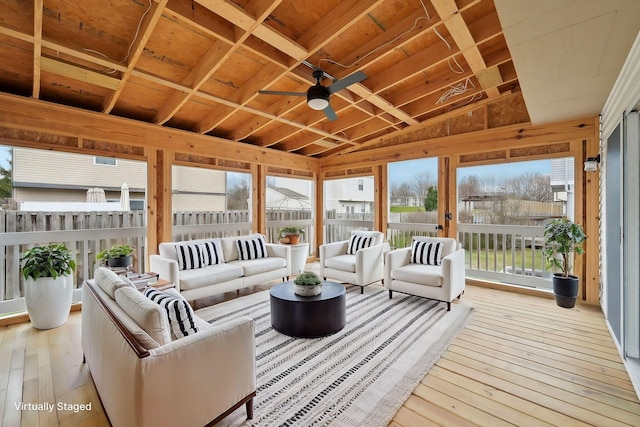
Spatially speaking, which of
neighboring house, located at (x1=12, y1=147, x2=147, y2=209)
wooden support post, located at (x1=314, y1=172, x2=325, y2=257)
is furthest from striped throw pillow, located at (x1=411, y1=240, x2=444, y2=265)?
neighboring house, located at (x1=12, y1=147, x2=147, y2=209)

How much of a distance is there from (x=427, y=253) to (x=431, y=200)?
1.36 metres

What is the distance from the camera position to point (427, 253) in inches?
166

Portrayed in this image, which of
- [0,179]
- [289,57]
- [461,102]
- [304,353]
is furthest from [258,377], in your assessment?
[461,102]

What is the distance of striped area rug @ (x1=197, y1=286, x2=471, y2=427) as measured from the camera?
185 cm

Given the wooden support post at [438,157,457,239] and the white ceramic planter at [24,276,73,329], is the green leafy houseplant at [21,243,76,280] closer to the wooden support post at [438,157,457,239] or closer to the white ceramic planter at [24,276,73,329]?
the white ceramic planter at [24,276,73,329]

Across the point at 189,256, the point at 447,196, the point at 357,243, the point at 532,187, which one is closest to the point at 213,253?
the point at 189,256

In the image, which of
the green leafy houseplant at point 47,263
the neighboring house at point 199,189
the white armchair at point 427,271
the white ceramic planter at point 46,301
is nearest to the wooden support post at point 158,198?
the green leafy houseplant at point 47,263

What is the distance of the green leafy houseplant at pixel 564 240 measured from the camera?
3.52m

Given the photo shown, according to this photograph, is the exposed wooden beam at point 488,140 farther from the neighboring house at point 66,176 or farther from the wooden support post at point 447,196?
the neighboring house at point 66,176

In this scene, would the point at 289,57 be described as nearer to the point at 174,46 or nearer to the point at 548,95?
the point at 174,46

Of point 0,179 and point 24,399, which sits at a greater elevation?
point 0,179

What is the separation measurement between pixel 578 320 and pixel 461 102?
3399 mm

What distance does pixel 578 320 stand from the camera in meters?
3.27

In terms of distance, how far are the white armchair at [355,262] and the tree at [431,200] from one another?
3.55 ft
